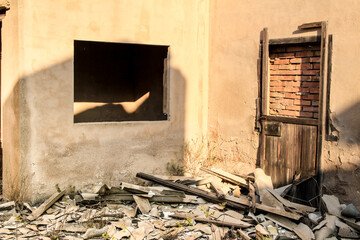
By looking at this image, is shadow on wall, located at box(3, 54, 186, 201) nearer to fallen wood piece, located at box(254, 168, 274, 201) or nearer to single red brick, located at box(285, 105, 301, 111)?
fallen wood piece, located at box(254, 168, 274, 201)

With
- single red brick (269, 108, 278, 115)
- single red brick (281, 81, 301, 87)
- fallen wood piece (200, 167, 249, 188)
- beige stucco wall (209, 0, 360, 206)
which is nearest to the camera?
beige stucco wall (209, 0, 360, 206)

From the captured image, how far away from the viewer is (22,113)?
264 inches

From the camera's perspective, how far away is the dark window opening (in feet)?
36.4

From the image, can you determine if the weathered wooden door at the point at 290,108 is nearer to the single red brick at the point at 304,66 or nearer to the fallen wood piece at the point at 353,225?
the single red brick at the point at 304,66

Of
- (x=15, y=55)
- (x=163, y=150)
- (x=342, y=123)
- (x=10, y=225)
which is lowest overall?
(x=10, y=225)

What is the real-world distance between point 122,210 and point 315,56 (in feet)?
12.8

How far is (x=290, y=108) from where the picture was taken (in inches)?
281

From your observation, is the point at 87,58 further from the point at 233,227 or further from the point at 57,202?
the point at 233,227

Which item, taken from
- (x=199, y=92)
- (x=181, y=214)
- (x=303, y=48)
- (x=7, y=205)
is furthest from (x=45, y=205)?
(x=303, y=48)

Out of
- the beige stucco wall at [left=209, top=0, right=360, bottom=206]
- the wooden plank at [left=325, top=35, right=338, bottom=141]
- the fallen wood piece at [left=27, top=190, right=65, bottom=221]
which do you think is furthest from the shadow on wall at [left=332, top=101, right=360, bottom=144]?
the fallen wood piece at [left=27, top=190, right=65, bottom=221]

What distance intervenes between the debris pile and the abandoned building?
466mm

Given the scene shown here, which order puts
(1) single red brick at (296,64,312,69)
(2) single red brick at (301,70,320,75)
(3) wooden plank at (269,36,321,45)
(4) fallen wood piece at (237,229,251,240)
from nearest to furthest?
(4) fallen wood piece at (237,229,251,240), (3) wooden plank at (269,36,321,45), (2) single red brick at (301,70,320,75), (1) single red brick at (296,64,312,69)

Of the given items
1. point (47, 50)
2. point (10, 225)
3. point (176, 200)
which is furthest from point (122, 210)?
point (47, 50)

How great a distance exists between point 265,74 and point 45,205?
13.8 feet
